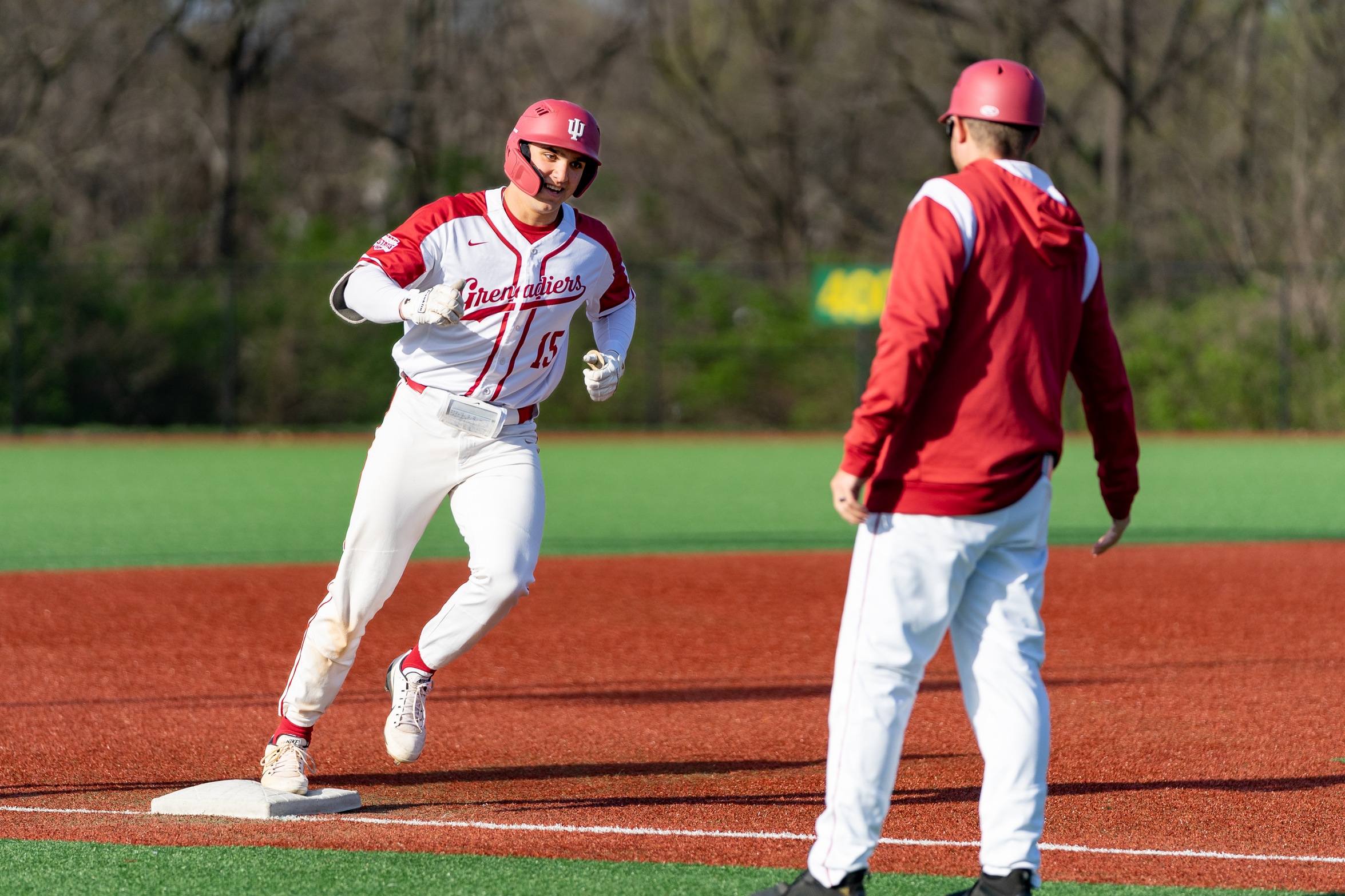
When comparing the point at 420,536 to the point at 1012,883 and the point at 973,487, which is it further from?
the point at 1012,883

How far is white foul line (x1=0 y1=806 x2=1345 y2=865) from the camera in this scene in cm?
446

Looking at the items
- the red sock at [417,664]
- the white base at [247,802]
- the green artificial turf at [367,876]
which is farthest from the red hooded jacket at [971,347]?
the white base at [247,802]

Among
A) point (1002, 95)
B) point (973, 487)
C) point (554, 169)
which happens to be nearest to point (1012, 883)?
point (973, 487)

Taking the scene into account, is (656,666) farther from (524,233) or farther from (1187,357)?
(1187,357)

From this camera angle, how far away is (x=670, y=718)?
6.69 meters

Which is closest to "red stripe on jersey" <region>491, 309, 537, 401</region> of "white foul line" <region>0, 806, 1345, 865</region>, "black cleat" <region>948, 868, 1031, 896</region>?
"white foul line" <region>0, 806, 1345, 865</region>

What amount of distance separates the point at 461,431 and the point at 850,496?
187 centimetres

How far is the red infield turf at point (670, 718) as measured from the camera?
470 centimetres

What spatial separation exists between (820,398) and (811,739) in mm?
22717

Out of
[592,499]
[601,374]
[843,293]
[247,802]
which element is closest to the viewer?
[247,802]

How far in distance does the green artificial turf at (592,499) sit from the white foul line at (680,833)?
7.23 metres

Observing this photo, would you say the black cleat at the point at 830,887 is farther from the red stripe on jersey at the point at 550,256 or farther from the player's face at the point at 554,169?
the player's face at the point at 554,169

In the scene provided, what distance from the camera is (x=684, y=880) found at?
4160 millimetres

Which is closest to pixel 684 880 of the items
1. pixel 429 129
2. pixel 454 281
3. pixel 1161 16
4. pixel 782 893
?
pixel 782 893
